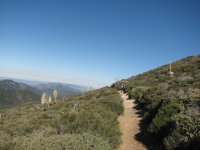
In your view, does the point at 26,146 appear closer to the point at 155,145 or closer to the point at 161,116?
the point at 155,145

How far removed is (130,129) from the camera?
1009 centimetres

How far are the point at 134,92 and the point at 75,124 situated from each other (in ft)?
46.3

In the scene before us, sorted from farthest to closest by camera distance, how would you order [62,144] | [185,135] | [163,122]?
1. [163,122]
2. [185,135]
3. [62,144]

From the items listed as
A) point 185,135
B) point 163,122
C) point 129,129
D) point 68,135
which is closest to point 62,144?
point 68,135

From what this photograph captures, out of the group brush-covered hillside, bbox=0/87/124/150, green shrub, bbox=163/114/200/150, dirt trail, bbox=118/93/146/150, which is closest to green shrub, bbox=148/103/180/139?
green shrub, bbox=163/114/200/150

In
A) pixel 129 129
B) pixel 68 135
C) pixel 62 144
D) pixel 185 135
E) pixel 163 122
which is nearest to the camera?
pixel 62 144

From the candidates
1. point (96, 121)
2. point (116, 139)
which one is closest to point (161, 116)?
point (116, 139)

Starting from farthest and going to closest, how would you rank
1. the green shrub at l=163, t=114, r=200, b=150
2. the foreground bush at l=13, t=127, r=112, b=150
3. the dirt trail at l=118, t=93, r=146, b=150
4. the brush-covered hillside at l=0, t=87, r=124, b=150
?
the dirt trail at l=118, t=93, r=146, b=150 < the green shrub at l=163, t=114, r=200, b=150 < the brush-covered hillside at l=0, t=87, r=124, b=150 < the foreground bush at l=13, t=127, r=112, b=150

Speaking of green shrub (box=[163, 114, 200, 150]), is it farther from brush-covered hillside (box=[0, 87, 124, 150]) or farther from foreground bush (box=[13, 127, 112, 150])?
foreground bush (box=[13, 127, 112, 150])

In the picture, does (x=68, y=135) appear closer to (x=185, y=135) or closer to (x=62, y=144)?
(x=62, y=144)

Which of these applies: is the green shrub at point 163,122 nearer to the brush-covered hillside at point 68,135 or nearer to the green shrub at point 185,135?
the green shrub at point 185,135

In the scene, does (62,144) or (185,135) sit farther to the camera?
(185,135)

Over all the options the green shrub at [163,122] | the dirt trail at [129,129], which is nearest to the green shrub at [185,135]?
the green shrub at [163,122]

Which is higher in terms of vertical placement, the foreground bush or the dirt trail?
the foreground bush
